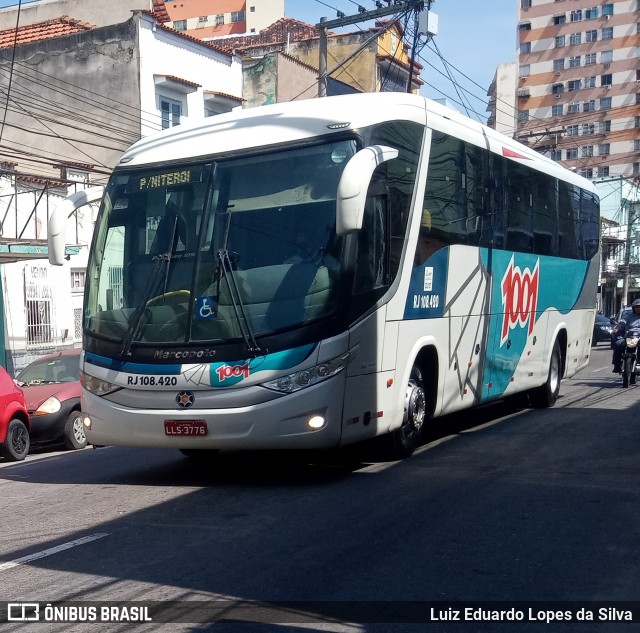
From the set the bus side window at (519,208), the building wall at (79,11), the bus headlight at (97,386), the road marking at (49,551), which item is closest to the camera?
the road marking at (49,551)

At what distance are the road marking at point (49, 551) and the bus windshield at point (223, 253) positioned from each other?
6.98 feet

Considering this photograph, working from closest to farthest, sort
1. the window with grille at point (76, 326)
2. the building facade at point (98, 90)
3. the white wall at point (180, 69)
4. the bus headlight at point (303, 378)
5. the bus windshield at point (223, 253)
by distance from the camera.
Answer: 1. the bus headlight at point (303, 378)
2. the bus windshield at point (223, 253)
3. the window with grille at point (76, 326)
4. the building facade at point (98, 90)
5. the white wall at point (180, 69)

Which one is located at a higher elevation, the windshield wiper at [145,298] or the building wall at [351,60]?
the building wall at [351,60]

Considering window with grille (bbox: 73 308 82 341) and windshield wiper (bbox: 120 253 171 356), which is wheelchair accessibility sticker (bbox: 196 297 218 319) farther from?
window with grille (bbox: 73 308 82 341)

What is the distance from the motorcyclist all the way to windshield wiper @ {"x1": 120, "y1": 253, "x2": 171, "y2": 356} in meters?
12.3

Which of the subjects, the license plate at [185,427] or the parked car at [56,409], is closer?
the license plate at [185,427]

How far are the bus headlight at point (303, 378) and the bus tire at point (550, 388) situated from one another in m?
7.51

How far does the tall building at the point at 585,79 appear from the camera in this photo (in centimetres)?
8319

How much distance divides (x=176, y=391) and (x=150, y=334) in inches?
23.8

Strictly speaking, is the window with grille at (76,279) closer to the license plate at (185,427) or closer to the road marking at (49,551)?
the license plate at (185,427)

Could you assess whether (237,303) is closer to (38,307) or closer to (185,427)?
(185,427)

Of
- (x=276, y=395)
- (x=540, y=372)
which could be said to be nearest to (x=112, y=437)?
(x=276, y=395)

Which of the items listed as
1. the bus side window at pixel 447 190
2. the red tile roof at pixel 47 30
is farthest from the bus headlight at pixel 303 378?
the red tile roof at pixel 47 30

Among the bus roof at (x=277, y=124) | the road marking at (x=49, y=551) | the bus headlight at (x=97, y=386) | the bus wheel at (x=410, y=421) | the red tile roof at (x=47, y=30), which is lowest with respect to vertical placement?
the road marking at (x=49, y=551)
